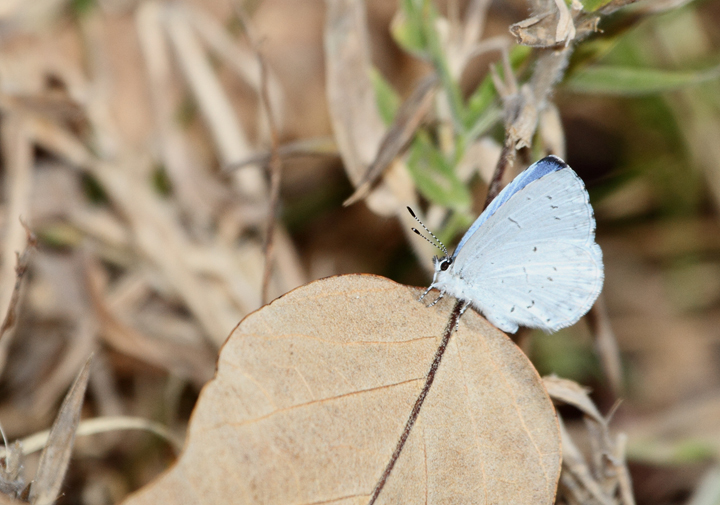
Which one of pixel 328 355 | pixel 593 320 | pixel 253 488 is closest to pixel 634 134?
pixel 593 320

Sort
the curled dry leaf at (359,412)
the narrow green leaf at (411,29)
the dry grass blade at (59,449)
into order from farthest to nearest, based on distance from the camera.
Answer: the narrow green leaf at (411,29) < the dry grass blade at (59,449) < the curled dry leaf at (359,412)

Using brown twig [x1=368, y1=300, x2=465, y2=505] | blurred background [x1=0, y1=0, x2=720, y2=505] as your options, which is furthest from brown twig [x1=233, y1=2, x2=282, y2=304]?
brown twig [x1=368, y1=300, x2=465, y2=505]

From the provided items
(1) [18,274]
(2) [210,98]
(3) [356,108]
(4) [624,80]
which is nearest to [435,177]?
(3) [356,108]

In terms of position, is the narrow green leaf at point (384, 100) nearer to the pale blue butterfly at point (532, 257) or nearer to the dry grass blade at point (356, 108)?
the dry grass blade at point (356, 108)

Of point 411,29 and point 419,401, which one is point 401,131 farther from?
point 419,401

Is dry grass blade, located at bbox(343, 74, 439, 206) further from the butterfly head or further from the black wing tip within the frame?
the black wing tip

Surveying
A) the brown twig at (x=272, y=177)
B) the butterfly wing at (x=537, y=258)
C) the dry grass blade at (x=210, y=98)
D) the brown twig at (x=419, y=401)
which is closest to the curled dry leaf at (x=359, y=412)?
the brown twig at (x=419, y=401)
